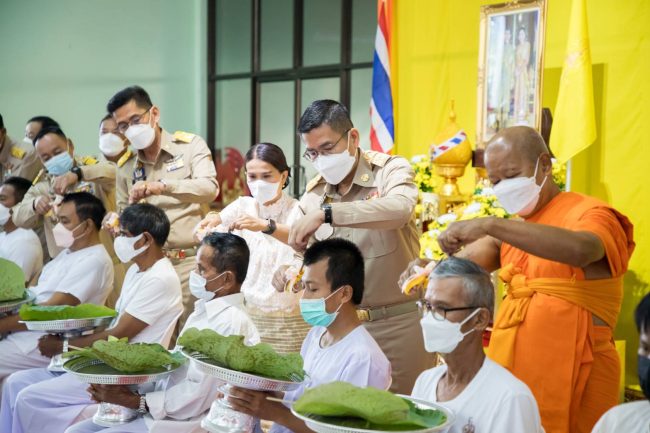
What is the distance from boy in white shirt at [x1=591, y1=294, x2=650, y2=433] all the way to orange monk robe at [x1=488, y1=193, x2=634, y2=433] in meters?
0.67

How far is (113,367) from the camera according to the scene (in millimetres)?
3076

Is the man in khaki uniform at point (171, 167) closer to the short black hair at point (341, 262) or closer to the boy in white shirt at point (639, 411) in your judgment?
the short black hair at point (341, 262)

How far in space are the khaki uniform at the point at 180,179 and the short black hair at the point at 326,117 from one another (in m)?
1.32

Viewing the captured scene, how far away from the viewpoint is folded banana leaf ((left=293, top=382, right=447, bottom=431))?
6.86 feet

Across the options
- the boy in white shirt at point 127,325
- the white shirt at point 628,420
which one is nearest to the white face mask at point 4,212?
the boy in white shirt at point 127,325

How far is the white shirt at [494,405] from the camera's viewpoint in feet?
7.32

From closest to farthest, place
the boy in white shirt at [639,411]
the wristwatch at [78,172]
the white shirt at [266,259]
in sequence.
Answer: the boy in white shirt at [639,411] < the white shirt at [266,259] < the wristwatch at [78,172]

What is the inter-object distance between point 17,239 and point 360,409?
4.10 m

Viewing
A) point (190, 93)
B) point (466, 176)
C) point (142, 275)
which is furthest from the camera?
point (190, 93)

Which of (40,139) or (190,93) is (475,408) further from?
(190,93)

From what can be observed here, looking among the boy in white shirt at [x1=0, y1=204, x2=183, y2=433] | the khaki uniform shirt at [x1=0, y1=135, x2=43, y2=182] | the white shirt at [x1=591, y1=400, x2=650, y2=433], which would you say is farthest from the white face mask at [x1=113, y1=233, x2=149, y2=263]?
the white shirt at [x1=591, y1=400, x2=650, y2=433]

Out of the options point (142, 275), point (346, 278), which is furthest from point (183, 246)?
point (346, 278)

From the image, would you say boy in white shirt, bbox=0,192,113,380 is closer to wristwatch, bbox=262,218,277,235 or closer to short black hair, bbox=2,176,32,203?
short black hair, bbox=2,176,32,203

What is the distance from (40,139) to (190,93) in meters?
4.50
